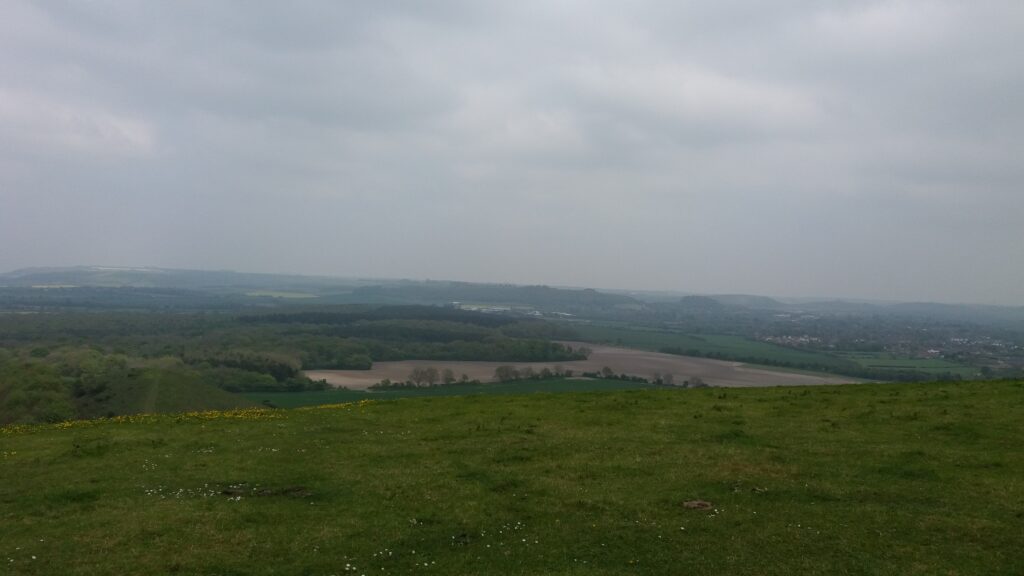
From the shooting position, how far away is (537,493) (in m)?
18.4

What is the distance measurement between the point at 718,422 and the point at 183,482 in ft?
65.9

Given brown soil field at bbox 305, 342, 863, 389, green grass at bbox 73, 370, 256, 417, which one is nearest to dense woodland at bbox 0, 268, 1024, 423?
green grass at bbox 73, 370, 256, 417

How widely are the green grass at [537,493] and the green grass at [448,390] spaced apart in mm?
62812

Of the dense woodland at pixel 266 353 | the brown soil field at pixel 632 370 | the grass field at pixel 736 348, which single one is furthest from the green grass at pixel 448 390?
the grass field at pixel 736 348

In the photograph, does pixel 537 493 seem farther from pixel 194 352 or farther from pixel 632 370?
pixel 194 352

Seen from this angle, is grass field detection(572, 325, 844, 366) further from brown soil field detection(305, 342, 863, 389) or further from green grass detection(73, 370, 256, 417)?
green grass detection(73, 370, 256, 417)

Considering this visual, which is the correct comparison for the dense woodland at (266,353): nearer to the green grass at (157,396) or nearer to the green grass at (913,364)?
the green grass at (157,396)

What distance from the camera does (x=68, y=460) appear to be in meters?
23.0

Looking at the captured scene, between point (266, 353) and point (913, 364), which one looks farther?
point (913, 364)

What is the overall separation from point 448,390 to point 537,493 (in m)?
82.5

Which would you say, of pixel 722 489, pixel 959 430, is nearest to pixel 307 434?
pixel 722 489

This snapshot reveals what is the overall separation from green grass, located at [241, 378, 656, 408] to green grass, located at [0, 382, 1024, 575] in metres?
62.8

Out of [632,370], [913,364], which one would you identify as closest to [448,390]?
[632,370]

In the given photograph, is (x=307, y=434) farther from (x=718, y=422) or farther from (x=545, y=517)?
(x=718, y=422)
